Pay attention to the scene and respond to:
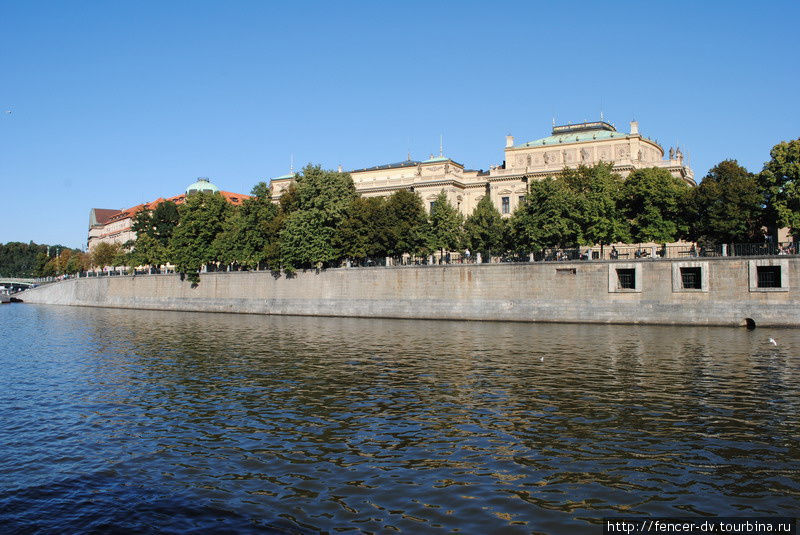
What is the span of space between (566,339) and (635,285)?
14.8 meters

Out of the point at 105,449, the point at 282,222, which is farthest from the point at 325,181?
the point at 105,449

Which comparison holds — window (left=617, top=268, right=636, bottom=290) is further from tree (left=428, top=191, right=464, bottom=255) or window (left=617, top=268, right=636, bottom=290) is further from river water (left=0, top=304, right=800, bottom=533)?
tree (left=428, top=191, right=464, bottom=255)

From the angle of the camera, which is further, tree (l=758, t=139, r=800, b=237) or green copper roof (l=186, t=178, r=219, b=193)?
green copper roof (l=186, t=178, r=219, b=193)

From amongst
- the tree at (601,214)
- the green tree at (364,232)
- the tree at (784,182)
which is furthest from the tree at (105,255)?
the tree at (784,182)

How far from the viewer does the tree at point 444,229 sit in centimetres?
6875

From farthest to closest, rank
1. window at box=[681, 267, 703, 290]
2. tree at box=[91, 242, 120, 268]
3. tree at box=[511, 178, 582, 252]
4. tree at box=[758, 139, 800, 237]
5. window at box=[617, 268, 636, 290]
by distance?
tree at box=[91, 242, 120, 268] < tree at box=[511, 178, 582, 252] < window at box=[617, 268, 636, 290] < window at box=[681, 267, 703, 290] < tree at box=[758, 139, 800, 237]

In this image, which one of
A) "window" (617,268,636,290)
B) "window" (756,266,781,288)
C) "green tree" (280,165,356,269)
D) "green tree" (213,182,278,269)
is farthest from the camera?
"green tree" (213,182,278,269)

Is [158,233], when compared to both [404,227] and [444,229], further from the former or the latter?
[444,229]

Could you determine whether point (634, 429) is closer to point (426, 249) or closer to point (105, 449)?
point (105, 449)

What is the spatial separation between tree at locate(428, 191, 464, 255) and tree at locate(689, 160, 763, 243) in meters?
22.7

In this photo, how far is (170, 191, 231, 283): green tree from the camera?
274 feet

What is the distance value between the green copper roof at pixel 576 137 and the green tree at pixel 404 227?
95.6ft

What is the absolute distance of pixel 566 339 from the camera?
1564 inches

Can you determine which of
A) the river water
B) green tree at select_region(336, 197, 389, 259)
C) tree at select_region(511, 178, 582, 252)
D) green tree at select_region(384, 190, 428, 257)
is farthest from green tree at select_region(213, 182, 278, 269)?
the river water
